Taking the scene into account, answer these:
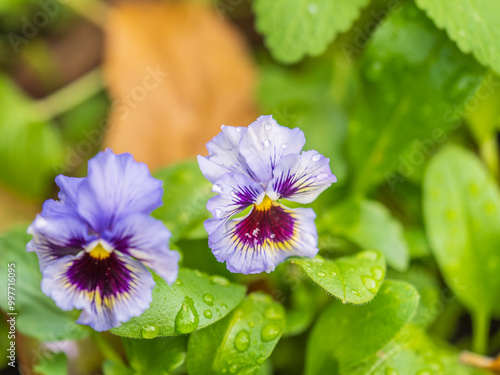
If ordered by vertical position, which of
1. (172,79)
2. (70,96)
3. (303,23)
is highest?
(303,23)

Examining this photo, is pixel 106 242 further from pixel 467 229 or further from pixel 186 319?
pixel 467 229

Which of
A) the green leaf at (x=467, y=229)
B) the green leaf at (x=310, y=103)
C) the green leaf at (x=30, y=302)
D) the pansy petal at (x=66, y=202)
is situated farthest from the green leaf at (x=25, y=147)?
the green leaf at (x=467, y=229)

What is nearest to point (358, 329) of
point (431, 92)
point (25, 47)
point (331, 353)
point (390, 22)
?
point (331, 353)

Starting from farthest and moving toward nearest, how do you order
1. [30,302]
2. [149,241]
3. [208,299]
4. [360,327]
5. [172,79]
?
[172,79], [30,302], [360,327], [208,299], [149,241]

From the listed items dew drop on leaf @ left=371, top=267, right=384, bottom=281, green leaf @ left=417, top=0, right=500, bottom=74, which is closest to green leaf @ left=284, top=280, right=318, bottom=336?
dew drop on leaf @ left=371, top=267, right=384, bottom=281

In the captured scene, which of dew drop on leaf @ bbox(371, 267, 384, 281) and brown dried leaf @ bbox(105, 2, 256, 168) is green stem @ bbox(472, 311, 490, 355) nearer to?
dew drop on leaf @ bbox(371, 267, 384, 281)

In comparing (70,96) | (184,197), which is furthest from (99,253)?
(70,96)
